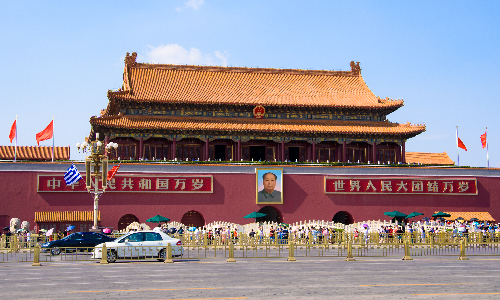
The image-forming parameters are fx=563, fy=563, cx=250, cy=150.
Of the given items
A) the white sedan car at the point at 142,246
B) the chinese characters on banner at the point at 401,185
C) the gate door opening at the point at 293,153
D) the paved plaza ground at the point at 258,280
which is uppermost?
the gate door opening at the point at 293,153

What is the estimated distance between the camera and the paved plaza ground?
12.0m

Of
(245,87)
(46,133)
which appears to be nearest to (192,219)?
(46,133)

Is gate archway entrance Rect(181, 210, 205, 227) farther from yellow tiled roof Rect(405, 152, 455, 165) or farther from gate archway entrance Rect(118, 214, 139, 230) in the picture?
yellow tiled roof Rect(405, 152, 455, 165)

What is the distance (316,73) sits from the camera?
50688mm

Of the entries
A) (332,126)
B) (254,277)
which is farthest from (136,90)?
(254,277)

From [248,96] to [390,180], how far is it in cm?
1325

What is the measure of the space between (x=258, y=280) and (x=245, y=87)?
33978mm

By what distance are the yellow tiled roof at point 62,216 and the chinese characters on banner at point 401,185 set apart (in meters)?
16.4

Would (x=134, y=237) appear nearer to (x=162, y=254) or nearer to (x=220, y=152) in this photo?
(x=162, y=254)

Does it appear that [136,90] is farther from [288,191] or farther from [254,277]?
[254,277]

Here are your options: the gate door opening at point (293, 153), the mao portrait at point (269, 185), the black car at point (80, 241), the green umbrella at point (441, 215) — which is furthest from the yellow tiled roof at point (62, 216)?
the green umbrella at point (441, 215)

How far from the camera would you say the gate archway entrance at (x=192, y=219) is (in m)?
39.0

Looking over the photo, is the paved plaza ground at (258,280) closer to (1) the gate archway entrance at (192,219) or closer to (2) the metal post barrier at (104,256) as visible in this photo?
(2) the metal post barrier at (104,256)

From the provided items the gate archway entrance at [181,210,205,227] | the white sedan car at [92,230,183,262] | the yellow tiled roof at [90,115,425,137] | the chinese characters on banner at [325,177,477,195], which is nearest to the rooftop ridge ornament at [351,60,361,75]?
the yellow tiled roof at [90,115,425,137]
